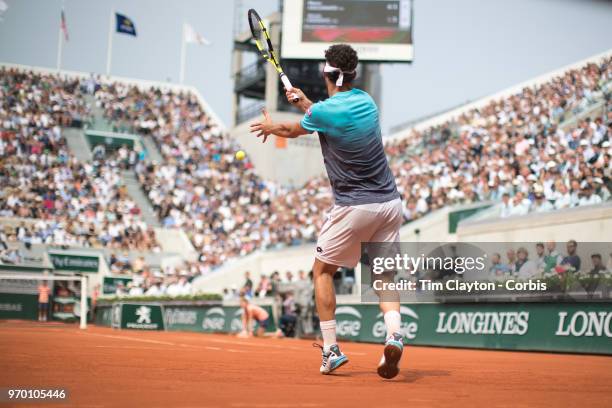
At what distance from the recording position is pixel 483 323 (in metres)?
14.3

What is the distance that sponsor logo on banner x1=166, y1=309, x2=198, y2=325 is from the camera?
24.4 m

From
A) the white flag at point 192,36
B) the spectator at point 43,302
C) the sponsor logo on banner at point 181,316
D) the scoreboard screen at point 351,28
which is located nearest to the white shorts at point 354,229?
the sponsor logo on banner at point 181,316

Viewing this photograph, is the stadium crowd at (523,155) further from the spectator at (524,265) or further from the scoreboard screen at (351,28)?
the scoreboard screen at (351,28)

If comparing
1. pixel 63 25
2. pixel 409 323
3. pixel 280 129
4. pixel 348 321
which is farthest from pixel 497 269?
pixel 63 25

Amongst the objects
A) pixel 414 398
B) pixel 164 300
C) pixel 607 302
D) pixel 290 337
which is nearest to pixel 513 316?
pixel 607 302

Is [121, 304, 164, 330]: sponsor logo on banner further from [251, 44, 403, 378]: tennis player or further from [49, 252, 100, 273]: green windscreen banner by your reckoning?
[251, 44, 403, 378]: tennis player

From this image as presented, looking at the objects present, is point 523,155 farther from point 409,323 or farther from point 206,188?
point 206,188

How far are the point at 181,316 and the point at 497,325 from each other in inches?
508

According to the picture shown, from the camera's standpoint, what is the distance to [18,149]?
34719mm

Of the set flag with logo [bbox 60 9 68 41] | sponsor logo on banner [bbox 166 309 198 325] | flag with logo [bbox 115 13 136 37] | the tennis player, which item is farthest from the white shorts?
flag with logo [bbox 115 13 136 37]

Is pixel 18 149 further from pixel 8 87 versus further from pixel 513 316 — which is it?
pixel 513 316

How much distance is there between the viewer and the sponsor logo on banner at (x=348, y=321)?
18000 millimetres

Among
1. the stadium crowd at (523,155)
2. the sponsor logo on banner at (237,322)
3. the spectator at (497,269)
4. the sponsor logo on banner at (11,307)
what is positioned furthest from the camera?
the sponsor logo on banner at (11,307)

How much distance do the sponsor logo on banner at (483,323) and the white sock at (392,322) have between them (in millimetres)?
7758
